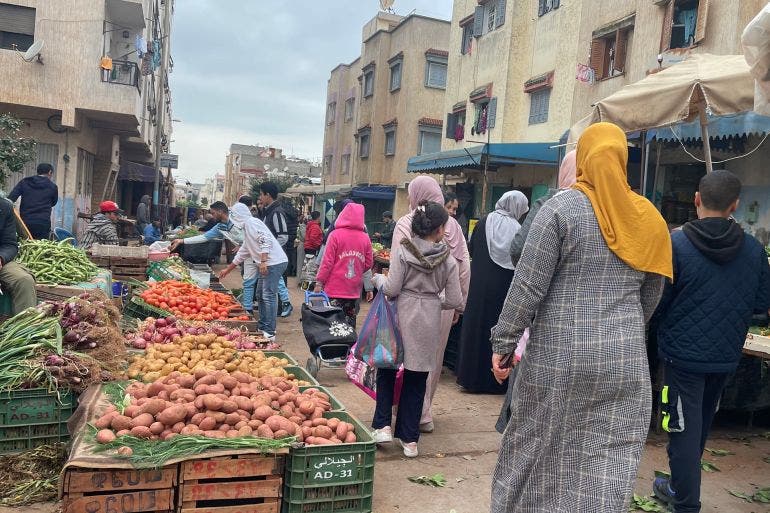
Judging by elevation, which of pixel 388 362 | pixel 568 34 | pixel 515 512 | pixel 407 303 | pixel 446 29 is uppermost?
pixel 446 29

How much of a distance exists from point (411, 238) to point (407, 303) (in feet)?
1.62

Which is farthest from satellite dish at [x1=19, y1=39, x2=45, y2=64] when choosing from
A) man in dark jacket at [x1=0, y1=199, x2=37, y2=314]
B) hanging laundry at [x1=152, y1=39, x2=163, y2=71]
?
man in dark jacket at [x1=0, y1=199, x2=37, y2=314]

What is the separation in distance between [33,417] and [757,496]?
5056mm

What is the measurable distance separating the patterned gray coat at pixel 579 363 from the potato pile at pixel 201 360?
2.48 metres

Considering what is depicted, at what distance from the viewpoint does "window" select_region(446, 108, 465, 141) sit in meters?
22.3

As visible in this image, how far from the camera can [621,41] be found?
14.0 meters

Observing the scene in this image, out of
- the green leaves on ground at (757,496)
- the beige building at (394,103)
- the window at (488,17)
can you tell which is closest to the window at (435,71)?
the beige building at (394,103)

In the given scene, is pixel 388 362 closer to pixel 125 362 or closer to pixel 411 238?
pixel 411 238

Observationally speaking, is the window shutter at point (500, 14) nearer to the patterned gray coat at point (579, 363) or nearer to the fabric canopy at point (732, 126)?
the fabric canopy at point (732, 126)

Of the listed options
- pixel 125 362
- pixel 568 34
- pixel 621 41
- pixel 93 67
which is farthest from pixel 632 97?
pixel 93 67

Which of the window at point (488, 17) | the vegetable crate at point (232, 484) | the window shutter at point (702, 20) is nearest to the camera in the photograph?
the vegetable crate at point (232, 484)

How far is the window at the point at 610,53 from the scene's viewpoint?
13.9 meters

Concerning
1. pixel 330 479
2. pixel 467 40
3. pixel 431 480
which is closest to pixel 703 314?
pixel 431 480

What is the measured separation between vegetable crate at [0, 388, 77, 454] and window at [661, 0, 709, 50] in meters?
11.6
